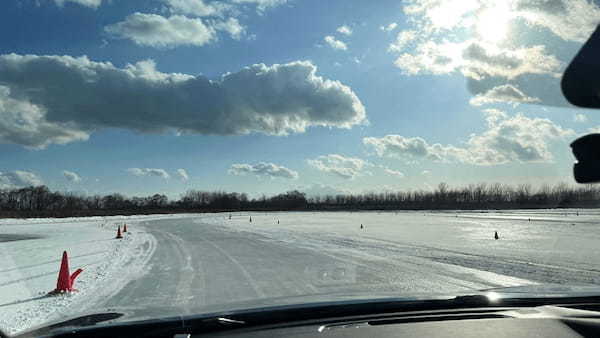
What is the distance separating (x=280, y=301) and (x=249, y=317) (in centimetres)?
56

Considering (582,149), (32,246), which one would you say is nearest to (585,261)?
(582,149)

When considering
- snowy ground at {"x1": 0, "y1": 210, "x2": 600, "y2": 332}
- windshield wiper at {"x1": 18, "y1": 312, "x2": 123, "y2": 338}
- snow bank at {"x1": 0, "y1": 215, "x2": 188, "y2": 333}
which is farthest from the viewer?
snowy ground at {"x1": 0, "y1": 210, "x2": 600, "y2": 332}

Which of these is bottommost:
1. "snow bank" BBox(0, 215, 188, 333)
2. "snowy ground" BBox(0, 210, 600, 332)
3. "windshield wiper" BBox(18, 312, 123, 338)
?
"snow bank" BBox(0, 215, 188, 333)

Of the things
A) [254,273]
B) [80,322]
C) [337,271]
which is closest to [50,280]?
[254,273]

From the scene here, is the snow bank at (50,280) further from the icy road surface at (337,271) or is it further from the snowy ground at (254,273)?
the icy road surface at (337,271)

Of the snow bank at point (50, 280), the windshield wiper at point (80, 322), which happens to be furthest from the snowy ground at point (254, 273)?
the windshield wiper at point (80, 322)

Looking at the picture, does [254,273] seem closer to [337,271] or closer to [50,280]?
[337,271]

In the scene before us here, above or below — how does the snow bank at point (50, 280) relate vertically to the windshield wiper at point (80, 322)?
below

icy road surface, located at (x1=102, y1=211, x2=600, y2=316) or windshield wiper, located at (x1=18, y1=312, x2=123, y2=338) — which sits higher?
windshield wiper, located at (x1=18, y1=312, x2=123, y2=338)

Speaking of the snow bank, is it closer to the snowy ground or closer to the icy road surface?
the snowy ground

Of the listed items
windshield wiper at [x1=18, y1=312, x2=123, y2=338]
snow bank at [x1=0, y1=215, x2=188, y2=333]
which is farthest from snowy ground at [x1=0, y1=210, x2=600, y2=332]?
windshield wiper at [x1=18, y1=312, x2=123, y2=338]

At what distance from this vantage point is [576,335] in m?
2.75

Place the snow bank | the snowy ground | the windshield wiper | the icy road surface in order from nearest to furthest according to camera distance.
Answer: the windshield wiper < the snow bank < the snowy ground < the icy road surface

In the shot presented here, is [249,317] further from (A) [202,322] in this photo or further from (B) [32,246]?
(B) [32,246]
